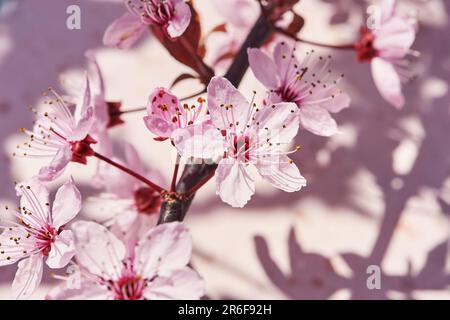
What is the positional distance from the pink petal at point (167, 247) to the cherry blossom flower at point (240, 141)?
5 centimetres

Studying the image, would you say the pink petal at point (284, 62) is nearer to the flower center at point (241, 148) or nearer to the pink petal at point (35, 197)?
the flower center at point (241, 148)

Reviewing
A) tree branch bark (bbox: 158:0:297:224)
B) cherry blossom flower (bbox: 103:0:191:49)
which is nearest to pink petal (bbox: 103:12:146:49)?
cherry blossom flower (bbox: 103:0:191:49)

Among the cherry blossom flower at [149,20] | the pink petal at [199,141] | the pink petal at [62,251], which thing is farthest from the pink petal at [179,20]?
the pink petal at [62,251]

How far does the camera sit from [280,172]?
1.70 feet

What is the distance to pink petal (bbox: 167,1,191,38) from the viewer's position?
1.80 ft

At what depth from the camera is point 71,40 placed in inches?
34.9

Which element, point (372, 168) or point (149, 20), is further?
point (372, 168)

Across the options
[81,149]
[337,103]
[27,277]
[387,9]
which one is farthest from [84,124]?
[387,9]

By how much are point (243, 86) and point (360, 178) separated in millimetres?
202

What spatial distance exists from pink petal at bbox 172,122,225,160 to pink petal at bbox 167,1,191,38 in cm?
11

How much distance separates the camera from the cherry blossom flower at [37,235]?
0.51m

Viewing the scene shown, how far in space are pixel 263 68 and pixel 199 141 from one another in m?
0.11

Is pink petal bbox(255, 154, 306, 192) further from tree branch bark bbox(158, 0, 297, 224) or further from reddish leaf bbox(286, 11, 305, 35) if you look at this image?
reddish leaf bbox(286, 11, 305, 35)

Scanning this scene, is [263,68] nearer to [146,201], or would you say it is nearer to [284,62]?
[284,62]
